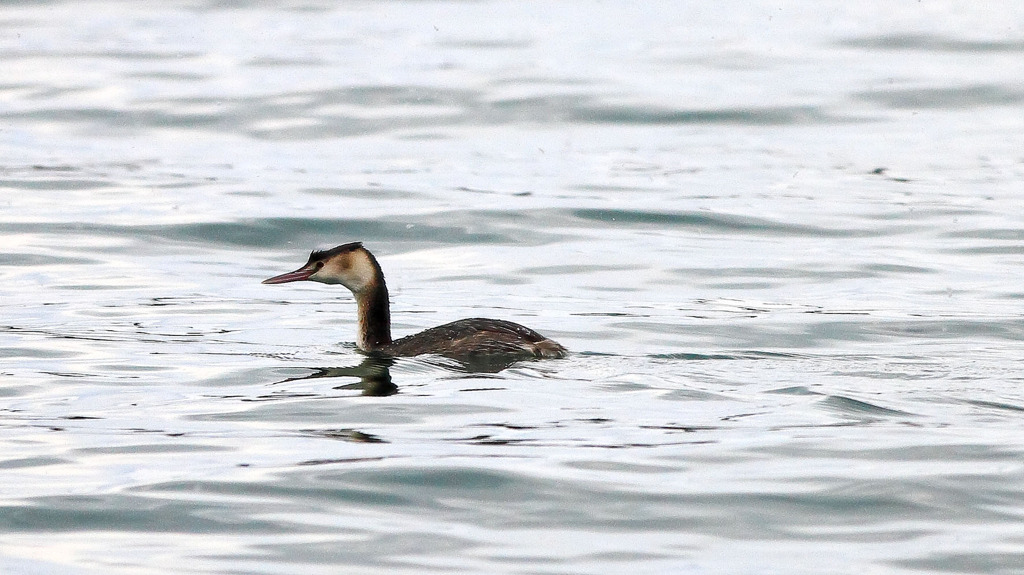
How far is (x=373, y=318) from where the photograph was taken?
11.3 metres

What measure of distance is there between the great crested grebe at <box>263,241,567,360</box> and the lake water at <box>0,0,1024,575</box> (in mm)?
209

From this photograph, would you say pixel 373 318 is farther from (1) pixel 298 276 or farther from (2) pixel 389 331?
(1) pixel 298 276

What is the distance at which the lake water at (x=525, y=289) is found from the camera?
7.30 m

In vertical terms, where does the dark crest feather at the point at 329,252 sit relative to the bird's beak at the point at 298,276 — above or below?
above

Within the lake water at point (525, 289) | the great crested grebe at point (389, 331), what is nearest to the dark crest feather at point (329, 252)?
A: the great crested grebe at point (389, 331)

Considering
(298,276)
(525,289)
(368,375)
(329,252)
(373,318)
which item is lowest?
(368,375)

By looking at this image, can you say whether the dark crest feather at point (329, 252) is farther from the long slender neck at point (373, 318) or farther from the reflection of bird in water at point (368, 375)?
the reflection of bird in water at point (368, 375)

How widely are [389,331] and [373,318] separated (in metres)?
0.15

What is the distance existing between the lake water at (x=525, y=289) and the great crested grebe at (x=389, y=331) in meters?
0.21

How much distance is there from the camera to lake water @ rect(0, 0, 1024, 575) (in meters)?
7.30

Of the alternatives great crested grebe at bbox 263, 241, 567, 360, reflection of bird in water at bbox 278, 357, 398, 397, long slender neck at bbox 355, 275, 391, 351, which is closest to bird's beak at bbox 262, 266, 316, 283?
great crested grebe at bbox 263, 241, 567, 360

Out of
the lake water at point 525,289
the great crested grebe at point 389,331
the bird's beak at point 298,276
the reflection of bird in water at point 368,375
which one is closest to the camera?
the lake water at point 525,289

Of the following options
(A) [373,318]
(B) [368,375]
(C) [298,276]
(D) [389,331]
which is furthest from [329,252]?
(B) [368,375]

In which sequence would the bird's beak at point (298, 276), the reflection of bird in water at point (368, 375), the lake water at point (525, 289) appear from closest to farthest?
the lake water at point (525, 289)
the reflection of bird in water at point (368, 375)
the bird's beak at point (298, 276)
